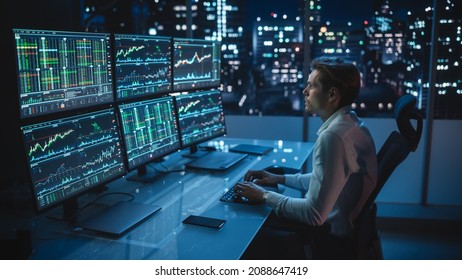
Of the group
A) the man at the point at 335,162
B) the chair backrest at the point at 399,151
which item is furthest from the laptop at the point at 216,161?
the chair backrest at the point at 399,151

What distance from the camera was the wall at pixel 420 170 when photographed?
405 centimetres

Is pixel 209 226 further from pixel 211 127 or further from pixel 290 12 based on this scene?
pixel 290 12

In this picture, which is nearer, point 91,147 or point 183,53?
point 91,147

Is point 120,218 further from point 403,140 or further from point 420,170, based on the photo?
point 420,170

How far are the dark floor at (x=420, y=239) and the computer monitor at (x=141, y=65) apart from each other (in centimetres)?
208

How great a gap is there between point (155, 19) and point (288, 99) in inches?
61.2

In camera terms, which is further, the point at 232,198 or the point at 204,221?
the point at 232,198

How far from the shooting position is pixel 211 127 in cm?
309

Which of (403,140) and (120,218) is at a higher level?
(403,140)

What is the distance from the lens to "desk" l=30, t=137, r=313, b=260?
1.58m

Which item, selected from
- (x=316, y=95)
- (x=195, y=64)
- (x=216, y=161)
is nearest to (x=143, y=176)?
(x=216, y=161)

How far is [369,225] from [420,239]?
197 centimetres

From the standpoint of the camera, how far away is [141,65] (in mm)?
2428
